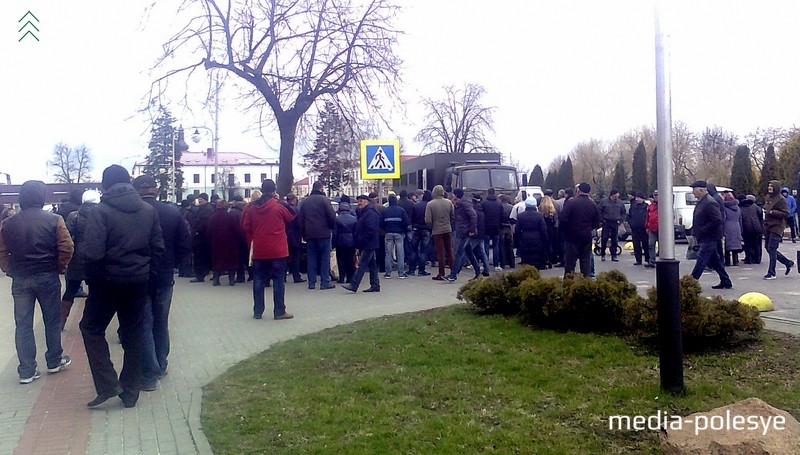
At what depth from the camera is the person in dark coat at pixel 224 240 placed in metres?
15.5

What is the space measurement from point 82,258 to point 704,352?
5748mm

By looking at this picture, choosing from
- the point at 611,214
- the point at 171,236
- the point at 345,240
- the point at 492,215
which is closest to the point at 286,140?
the point at 345,240

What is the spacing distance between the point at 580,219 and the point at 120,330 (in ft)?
27.5

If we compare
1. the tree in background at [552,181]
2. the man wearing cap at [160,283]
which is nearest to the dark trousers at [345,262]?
the man wearing cap at [160,283]

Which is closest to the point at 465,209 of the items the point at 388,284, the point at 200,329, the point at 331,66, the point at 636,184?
the point at 388,284

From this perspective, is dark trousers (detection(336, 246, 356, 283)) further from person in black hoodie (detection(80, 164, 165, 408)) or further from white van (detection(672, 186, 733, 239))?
white van (detection(672, 186, 733, 239))

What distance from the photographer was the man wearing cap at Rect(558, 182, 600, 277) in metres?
12.7

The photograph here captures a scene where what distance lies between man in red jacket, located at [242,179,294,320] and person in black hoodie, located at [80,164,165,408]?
3.90 m

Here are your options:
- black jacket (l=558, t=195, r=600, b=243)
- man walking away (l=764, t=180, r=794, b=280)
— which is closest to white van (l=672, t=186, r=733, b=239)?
man walking away (l=764, t=180, r=794, b=280)

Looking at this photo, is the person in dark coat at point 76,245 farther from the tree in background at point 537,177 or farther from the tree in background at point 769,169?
the tree in background at point 537,177

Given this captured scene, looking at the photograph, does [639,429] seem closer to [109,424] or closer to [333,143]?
[109,424]

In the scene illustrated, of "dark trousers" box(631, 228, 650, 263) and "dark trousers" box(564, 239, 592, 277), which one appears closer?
"dark trousers" box(564, 239, 592, 277)

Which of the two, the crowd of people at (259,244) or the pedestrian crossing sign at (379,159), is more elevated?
the pedestrian crossing sign at (379,159)

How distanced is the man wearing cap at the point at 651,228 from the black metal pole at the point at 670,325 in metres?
11.0
